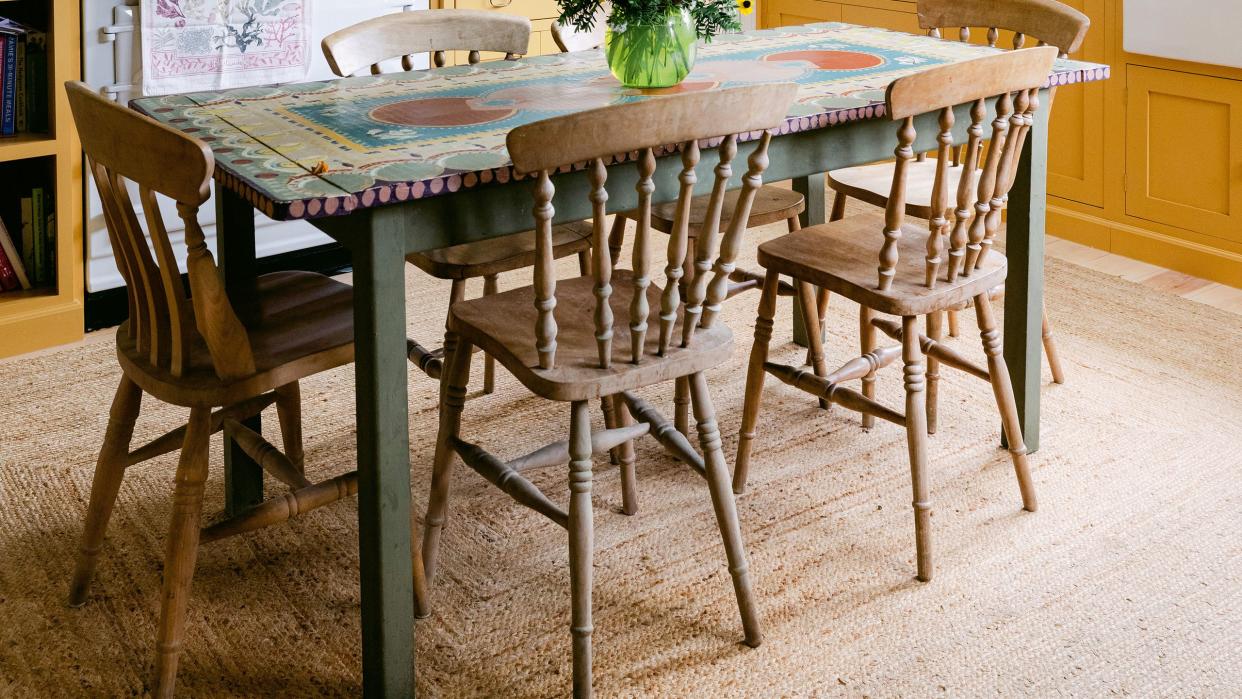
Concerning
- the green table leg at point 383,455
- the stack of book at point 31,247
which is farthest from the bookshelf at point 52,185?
the green table leg at point 383,455

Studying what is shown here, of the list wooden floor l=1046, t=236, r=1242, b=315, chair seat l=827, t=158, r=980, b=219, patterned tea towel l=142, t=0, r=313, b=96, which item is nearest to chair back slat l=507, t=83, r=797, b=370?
chair seat l=827, t=158, r=980, b=219

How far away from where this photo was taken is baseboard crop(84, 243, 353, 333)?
3482mm

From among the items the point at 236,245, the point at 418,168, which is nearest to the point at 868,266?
the point at 418,168

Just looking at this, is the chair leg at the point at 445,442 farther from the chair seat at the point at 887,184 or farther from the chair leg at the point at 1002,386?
the chair seat at the point at 887,184

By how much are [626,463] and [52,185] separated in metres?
1.94

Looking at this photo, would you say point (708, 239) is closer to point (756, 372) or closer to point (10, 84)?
point (756, 372)

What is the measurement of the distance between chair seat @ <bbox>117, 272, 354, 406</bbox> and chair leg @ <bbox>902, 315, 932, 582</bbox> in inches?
39.2

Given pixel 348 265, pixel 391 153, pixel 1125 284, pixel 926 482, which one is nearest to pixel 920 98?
pixel 926 482

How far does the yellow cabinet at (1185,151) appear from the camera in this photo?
363cm

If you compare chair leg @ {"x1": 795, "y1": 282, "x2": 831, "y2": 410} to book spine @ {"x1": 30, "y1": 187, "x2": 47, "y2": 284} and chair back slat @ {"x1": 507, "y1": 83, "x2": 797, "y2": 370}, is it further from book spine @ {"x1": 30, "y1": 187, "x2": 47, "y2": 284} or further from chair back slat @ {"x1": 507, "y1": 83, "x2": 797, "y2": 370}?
book spine @ {"x1": 30, "y1": 187, "x2": 47, "y2": 284}

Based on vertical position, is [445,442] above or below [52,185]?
below

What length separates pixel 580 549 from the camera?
190 cm

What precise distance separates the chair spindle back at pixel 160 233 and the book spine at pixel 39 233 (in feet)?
5.01

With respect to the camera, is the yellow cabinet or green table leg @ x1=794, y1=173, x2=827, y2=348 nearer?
green table leg @ x1=794, y1=173, x2=827, y2=348
